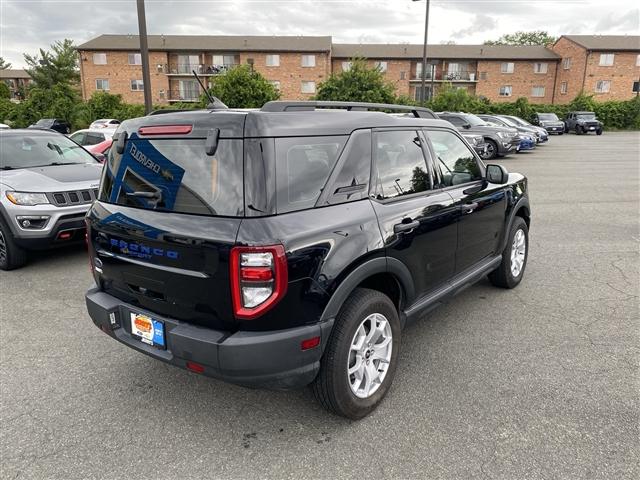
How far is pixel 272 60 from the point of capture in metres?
50.5

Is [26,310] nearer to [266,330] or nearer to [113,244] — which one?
[113,244]

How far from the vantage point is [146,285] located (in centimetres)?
264

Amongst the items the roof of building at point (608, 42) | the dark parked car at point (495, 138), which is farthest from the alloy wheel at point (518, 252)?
the roof of building at point (608, 42)

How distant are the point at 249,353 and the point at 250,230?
1.98ft

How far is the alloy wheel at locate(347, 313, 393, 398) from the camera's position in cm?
276

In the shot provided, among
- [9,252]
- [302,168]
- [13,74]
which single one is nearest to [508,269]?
[302,168]

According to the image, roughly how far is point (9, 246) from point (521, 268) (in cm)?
586

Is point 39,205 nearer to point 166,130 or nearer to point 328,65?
point 166,130

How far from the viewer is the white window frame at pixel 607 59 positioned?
166 feet

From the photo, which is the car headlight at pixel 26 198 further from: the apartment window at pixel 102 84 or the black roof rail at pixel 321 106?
the apartment window at pixel 102 84

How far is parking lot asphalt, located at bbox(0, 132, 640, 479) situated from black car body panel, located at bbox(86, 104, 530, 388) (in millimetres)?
487

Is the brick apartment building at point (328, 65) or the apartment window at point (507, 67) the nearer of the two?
the brick apartment building at point (328, 65)

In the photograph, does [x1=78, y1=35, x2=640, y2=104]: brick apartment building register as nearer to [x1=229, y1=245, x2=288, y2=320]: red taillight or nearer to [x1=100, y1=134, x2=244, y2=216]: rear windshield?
[x1=100, y1=134, x2=244, y2=216]: rear windshield

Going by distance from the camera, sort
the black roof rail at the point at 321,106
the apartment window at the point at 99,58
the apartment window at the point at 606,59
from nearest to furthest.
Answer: the black roof rail at the point at 321,106 < the apartment window at the point at 606,59 < the apartment window at the point at 99,58
